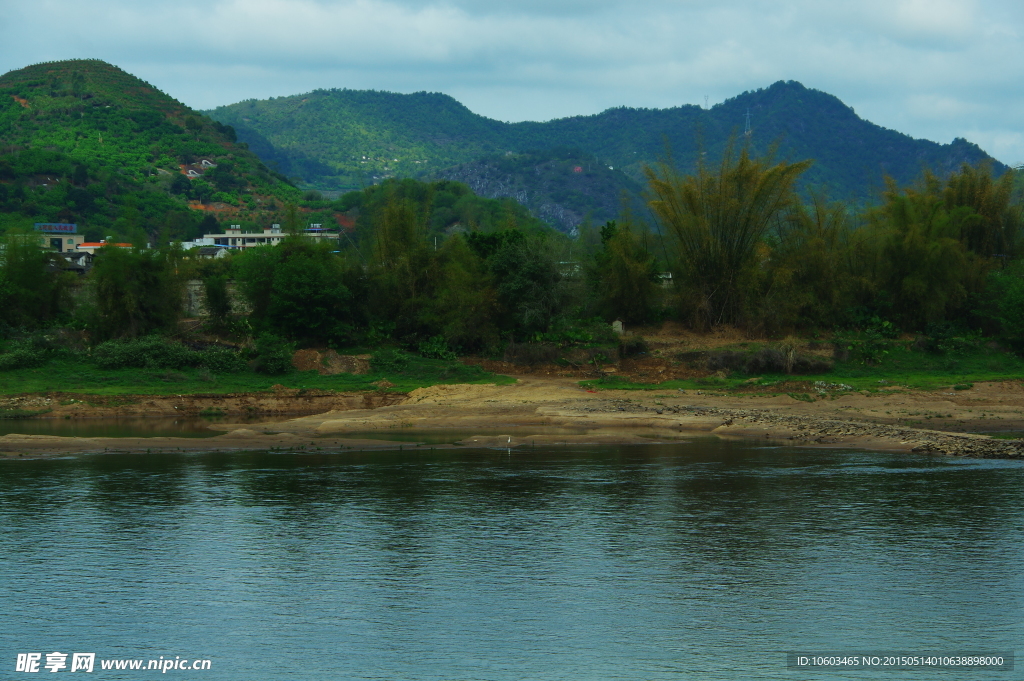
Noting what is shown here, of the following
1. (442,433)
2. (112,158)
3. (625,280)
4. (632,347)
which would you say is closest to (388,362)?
(442,433)

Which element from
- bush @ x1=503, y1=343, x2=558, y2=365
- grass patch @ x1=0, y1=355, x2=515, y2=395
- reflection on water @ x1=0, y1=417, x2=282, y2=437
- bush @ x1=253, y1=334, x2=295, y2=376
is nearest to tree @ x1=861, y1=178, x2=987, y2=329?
bush @ x1=503, y1=343, x2=558, y2=365

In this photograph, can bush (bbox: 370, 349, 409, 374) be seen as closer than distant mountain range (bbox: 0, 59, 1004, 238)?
Yes

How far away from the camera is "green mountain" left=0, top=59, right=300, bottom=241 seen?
91.4m

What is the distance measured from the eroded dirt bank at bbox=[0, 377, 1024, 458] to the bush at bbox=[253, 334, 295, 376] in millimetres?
2110

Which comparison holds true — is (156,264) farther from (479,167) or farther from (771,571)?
(479,167)

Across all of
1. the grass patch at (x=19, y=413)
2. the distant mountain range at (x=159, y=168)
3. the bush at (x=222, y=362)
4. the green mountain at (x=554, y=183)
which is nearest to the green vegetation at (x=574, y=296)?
the bush at (x=222, y=362)

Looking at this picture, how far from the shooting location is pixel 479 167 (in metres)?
169

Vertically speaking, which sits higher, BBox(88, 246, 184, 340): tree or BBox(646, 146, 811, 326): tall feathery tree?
BBox(646, 146, 811, 326): tall feathery tree

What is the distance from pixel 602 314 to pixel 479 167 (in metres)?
127

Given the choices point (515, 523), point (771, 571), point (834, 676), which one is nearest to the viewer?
point (834, 676)

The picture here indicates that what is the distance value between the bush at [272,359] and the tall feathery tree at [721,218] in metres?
18.8

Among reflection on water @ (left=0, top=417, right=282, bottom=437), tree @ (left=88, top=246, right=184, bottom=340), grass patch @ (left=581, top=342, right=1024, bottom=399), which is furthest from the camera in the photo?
tree @ (left=88, top=246, right=184, bottom=340)

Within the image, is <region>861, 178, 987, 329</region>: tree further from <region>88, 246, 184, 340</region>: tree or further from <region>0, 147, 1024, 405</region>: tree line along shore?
<region>88, 246, 184, 340</region>: tree

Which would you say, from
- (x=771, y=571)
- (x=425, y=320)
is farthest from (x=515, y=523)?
(x=425, y=320)
